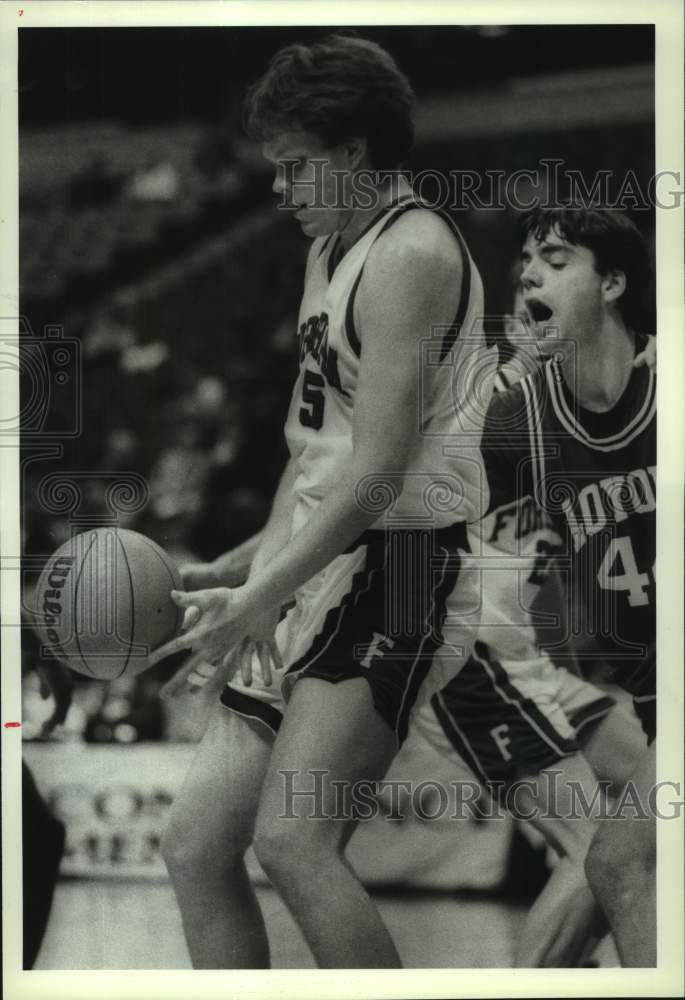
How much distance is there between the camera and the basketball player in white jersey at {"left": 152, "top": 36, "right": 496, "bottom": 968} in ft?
10.5

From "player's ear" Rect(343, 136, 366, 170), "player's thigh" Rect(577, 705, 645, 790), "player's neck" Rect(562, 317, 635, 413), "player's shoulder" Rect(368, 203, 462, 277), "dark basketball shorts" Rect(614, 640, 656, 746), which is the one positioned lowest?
"player's thigh" Rect(577, 705, 645, 790)

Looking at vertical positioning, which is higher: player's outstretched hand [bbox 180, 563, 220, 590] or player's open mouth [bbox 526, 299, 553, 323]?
Answer: player's open mouth [bbox 526, 299, 553, 323]

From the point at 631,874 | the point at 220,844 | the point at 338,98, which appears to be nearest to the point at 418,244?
the point at 338,98

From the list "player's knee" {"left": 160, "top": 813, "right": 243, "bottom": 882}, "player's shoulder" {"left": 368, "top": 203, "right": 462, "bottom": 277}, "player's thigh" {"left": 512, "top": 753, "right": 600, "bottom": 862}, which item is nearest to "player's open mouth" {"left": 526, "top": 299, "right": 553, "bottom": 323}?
"player's shoulder" {"left": 368, "top": 203, "right": 462, "bottom": 277}

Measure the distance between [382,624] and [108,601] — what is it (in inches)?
29.8

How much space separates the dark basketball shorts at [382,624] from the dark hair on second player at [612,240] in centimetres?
82

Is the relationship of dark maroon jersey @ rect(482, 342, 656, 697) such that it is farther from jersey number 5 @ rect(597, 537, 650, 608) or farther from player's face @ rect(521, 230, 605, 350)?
player's face @ rect(521, 230, 605, 350)

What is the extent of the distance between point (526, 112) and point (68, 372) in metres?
1.50

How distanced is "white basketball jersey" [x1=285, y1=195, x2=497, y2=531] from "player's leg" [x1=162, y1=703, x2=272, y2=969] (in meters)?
0.65

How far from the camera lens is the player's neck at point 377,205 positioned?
3.28 metres

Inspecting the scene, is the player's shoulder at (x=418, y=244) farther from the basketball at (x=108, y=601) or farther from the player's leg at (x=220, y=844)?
the player's leg at (x=220, y=844)

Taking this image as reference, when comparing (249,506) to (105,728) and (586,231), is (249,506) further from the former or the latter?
(586,231)

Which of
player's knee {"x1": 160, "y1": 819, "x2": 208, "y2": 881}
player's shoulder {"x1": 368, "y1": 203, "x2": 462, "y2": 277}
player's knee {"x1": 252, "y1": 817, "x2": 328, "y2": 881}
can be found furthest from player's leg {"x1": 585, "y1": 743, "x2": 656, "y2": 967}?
player's shoulder {"x1": 368, "y1": 203, "x2": 462, "y2": 277}

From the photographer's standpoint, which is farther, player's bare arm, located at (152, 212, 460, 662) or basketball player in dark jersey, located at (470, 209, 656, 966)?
basketball player in dark jersey, located at (470, 209, 656, 966)
